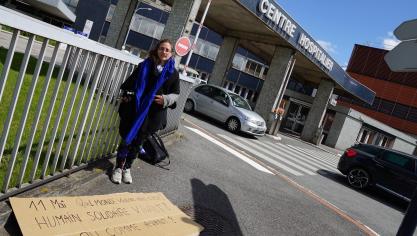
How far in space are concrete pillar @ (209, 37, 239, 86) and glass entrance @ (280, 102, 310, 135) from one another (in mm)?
11047

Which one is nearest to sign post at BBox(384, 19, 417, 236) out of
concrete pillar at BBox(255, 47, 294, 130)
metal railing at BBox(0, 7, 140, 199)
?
metal railing at BBox(0, 7, 140, 199)

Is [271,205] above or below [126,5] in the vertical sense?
below

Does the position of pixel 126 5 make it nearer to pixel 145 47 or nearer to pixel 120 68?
pixel 120 68

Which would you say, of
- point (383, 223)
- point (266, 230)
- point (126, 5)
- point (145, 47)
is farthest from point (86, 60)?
point (145, 47)

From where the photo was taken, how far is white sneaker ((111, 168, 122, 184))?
4.85m

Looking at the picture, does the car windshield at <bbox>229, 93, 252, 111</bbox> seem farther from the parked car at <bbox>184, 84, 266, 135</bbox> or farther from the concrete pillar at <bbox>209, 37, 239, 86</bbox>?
the concrete pillar at <bbox>209, 37, 239, 86</bbox>

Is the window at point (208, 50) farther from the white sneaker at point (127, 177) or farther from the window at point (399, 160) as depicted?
the white sneaker at point (127, 177)

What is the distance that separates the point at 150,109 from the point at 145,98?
24cm

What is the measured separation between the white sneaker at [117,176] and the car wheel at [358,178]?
8.94 meters

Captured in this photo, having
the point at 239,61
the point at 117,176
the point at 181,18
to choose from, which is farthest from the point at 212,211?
the point at 239,61

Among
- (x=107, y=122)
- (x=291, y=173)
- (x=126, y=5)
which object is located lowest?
(x=291, y=173)

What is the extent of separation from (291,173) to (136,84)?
23.0 feet

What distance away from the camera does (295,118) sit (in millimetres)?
34094

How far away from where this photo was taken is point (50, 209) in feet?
11.2
